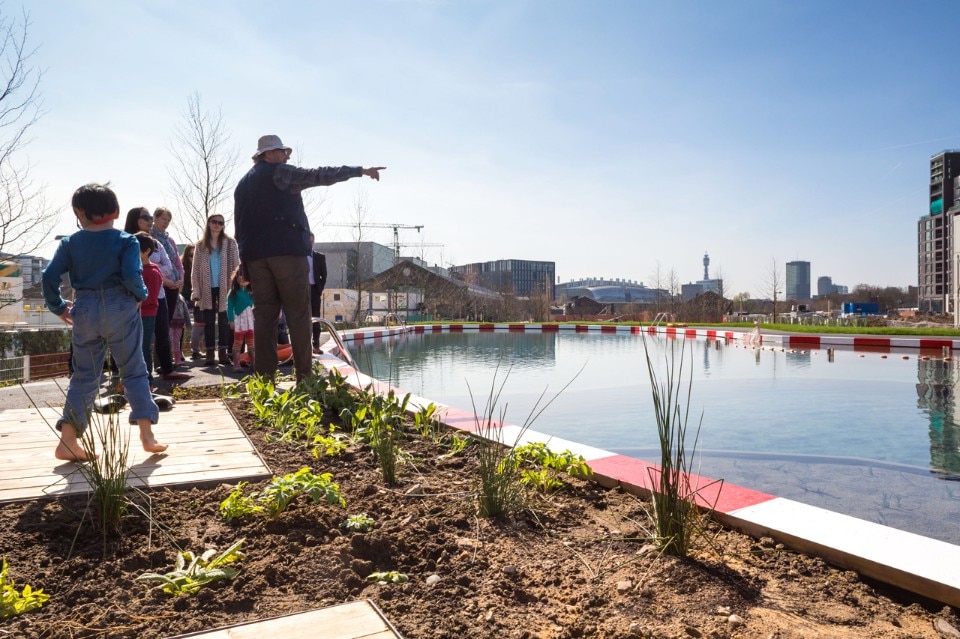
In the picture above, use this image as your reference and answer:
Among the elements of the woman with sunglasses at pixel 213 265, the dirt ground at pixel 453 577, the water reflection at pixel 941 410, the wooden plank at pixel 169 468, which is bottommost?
the water reflection at pixel 941 410

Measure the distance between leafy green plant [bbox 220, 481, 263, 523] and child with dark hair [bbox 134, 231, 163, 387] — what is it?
2.52m

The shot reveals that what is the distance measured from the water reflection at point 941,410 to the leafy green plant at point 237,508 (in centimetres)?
286

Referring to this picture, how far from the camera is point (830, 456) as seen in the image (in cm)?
301

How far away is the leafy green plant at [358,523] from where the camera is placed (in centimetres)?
164

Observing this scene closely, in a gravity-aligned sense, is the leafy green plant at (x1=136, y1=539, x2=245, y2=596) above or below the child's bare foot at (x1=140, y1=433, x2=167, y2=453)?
below

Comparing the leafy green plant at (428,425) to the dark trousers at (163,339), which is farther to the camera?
the dark trousers at (163,339)

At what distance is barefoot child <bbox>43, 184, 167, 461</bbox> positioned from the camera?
236cm

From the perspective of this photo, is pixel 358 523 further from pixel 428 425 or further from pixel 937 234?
pixel 937 234

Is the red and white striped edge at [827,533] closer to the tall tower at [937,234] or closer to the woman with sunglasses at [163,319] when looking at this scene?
the woman with sunglasses at [163,319]

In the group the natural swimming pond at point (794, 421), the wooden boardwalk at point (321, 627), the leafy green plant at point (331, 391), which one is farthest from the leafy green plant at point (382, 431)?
the wooden boardwalk at point (321, 627)

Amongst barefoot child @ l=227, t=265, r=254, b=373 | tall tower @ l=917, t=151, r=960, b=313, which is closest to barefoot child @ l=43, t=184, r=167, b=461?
barefoot child @ l=227, t=265, r=254, b=373

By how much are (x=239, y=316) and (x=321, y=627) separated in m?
4.78

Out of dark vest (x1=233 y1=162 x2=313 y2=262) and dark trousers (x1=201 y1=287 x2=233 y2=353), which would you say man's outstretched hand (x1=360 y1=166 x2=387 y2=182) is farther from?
dark trousers (x1=201 y1=287 x2=233 y2=353)

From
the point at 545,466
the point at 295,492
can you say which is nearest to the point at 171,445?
the point at 295,492
